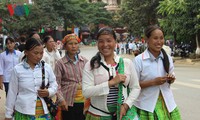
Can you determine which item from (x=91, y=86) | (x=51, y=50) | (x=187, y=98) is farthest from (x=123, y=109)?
(x=187, y=98)


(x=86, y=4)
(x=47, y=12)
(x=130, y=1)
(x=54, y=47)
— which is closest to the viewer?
(x=54, y=47)

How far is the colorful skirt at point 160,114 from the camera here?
3.77m

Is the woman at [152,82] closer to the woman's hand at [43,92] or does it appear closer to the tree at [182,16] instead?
the woman's hand at [43,92]

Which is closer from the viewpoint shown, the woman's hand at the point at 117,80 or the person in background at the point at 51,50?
the woman's hand at the point at 117,80

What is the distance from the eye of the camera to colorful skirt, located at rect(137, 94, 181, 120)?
3766 millimetres

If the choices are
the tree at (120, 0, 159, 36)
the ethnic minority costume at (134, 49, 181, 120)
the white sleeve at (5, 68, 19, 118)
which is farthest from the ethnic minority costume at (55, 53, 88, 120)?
the tree at (120, 0, 159, 36)

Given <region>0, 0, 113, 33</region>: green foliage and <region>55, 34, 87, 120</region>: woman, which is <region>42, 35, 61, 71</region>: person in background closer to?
<region>55, 34, 87, 120</region>: woman

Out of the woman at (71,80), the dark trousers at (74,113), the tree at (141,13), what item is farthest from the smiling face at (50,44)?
the tree at (141,13)

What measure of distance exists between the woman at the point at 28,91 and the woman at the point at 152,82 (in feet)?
3.26

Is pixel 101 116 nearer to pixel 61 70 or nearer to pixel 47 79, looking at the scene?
pixel 47 79

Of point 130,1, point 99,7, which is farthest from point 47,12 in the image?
point 99,7

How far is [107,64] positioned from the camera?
331 centimetres

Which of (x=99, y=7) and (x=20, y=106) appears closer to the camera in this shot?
(x=20, y=106)

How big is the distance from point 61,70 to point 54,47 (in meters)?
1.58
